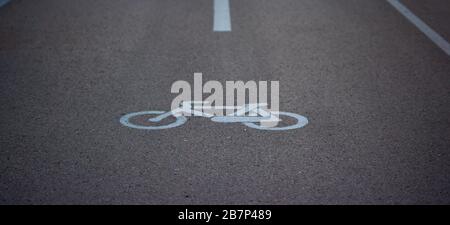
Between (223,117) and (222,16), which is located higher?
(222,16)

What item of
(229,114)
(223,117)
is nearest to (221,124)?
(223,117)

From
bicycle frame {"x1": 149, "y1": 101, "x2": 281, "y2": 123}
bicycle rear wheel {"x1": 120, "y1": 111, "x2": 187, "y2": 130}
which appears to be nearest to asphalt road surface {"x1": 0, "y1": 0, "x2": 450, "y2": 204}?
bicycle rear wheel {"x1": 120, "y1": 111, "x2": 187, "y2": 130}

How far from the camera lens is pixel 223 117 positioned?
24.0 feet

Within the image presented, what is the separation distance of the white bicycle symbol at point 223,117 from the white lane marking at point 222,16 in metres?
4.13

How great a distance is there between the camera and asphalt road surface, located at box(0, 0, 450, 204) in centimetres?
550

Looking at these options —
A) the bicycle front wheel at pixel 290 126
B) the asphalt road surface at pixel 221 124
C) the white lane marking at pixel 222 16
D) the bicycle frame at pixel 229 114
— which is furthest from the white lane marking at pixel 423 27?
the bicycle frame at pixel 229 114

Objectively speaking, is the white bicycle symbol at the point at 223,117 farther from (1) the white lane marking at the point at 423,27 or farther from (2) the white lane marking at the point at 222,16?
(2) the white lane marking at the point at 222,16

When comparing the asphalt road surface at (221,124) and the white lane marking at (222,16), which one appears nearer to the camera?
the asphalt road surface at (221,124)

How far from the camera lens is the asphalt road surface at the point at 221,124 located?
550 centimetres

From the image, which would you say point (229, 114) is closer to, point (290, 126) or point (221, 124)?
point (221, 124)

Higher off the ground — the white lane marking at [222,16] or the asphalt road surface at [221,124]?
the white lane marking at [222,16]

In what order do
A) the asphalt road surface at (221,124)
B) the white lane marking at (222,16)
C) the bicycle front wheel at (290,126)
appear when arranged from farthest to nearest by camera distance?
the white lane marking at (222,16) < the bicycle front wheel at (290,126) < the asphalt road surface at (221,124)

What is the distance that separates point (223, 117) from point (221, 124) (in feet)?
0.77
